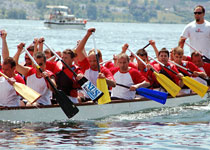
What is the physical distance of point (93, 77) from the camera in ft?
37.2

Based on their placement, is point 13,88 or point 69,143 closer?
point 69,143

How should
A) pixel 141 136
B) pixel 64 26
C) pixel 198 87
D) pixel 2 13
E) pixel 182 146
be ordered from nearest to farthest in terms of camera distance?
1. pixel 182 146
2. pixel 141 136
3. pixel 198 87
4. pixel 64 26
5. pixel 2 13

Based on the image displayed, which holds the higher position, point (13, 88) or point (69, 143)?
point (13, 88)

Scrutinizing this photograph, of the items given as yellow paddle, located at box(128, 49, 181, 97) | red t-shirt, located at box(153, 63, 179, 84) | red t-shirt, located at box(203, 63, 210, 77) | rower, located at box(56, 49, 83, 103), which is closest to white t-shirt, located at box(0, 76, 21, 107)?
rower, located at box(56, 49, 83, 103)

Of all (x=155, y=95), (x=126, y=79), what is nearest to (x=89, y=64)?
(x=126, y=79)

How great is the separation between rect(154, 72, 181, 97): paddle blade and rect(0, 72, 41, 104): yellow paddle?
3.28 meters

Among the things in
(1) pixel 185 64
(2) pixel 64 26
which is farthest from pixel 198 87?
(2) pixel 64 26

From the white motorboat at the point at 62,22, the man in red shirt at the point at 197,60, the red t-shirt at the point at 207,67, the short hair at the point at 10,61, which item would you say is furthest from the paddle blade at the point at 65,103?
the white motorboat at the point at 62,22

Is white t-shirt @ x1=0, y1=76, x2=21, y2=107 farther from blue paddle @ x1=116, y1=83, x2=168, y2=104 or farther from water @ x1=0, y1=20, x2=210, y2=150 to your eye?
blue paddle @ x1=116, y1=83, x2=168, y2=104

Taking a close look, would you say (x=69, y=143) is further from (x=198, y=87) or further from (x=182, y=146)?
(x=198, y=87)

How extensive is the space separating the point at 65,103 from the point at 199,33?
5.37 metres

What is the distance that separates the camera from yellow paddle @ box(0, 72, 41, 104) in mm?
9812

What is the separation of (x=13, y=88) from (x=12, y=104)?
1.04ft

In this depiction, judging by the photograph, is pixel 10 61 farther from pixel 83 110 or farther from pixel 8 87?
pixel 83 110
